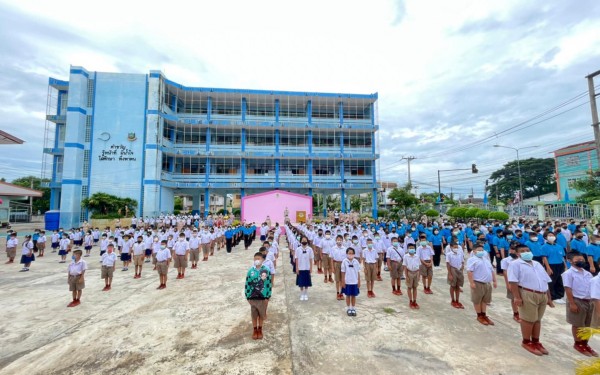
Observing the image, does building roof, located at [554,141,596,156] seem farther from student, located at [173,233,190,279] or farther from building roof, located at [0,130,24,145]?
building roof, located at [0,130,24,145]

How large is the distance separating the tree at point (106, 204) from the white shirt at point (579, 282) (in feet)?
97.7

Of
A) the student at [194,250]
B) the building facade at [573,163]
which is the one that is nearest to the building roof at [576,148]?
the building facade at [573,163]

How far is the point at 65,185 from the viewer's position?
2698cm

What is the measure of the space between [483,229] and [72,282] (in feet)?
49.9

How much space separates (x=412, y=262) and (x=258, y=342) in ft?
13.6

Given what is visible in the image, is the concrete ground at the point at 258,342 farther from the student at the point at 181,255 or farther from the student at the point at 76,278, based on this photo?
the student at the point at 181,255

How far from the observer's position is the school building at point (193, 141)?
92.0 ft

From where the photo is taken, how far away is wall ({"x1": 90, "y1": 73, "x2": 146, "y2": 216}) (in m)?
28.1

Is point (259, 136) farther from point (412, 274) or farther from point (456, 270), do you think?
point (456, 270)

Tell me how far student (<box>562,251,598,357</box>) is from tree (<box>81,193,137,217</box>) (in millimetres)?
29790

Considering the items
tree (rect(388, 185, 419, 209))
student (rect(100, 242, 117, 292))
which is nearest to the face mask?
student (rect(100, 242, 117, 292))

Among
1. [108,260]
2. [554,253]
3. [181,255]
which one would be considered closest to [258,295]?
[181,255]

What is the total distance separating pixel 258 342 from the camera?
492 centimetres

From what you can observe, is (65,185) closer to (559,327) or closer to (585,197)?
(559,327)
